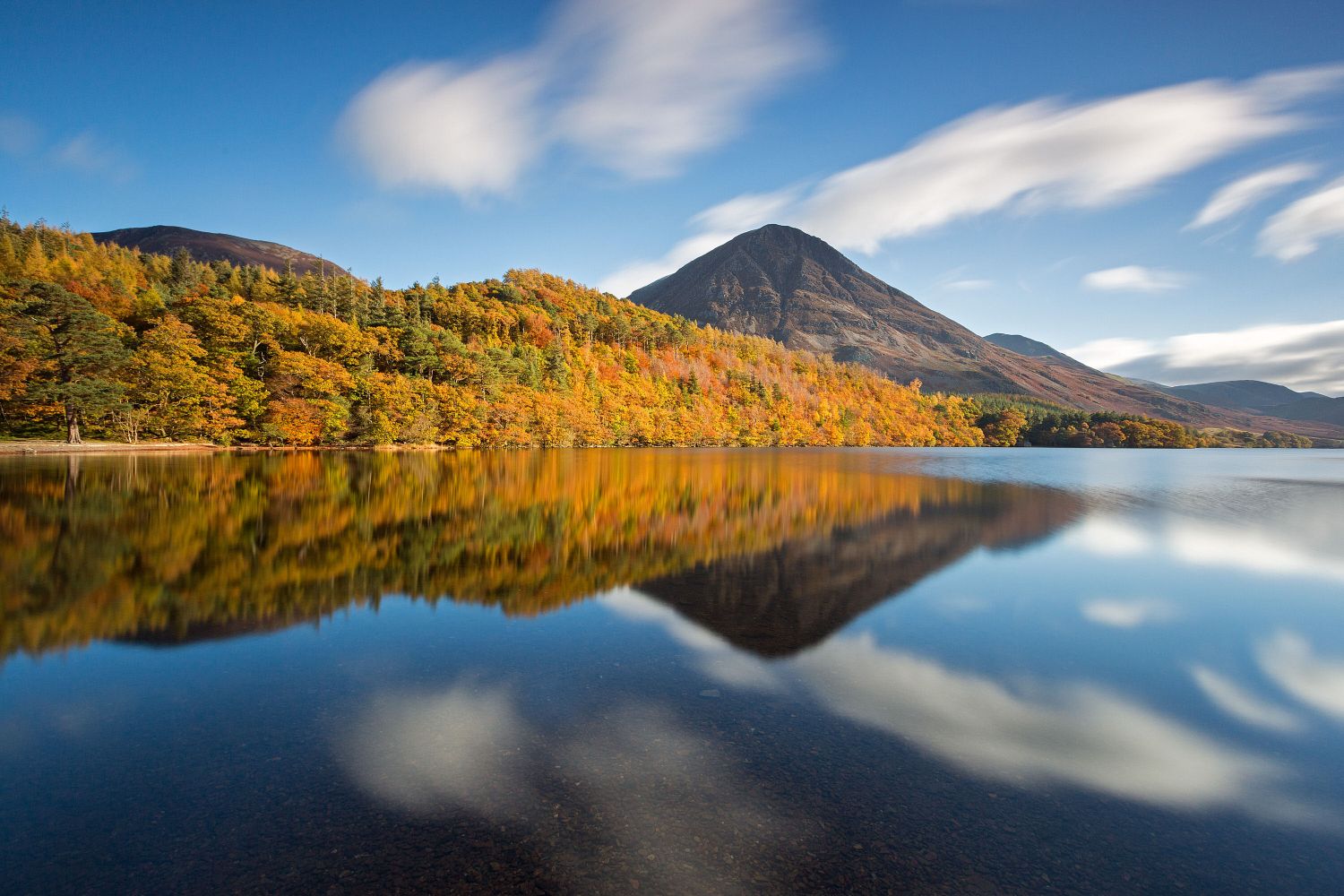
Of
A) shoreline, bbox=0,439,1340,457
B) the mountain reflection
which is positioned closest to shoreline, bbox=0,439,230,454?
shoreline, bbox=0,439,1340,457

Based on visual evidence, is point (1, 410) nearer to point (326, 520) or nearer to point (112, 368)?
point (112, 368)

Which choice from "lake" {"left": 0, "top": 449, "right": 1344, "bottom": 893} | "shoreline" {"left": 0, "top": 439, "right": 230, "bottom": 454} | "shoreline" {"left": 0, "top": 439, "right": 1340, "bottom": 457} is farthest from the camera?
"shoreline" {"left": 0, "top": 439, "right": 1340, "bottom": 457}

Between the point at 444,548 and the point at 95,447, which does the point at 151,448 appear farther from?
the point at 444,548

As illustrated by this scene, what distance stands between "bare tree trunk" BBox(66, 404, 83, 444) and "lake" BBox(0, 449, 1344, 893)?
46.2 meters

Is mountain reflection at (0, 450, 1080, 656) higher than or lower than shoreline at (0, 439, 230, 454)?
higher

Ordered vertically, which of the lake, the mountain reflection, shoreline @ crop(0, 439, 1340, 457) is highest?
the lake

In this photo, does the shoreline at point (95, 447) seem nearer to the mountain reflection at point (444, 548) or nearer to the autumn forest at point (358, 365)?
the autumn forest at point (358, 365)

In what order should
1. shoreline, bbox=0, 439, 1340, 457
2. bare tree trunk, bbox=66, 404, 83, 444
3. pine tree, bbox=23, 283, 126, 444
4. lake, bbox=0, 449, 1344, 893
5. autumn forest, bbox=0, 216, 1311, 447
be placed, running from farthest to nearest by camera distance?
autumn forest, bbox=0, 216, 1311, 447 → bare tree trunk, bbox=66, 404, 83, 444 → pine tree, bbox=23, 283, 126, 444 → shoreline, bbox=0, 439, 1340, 457 → lake, bbox=0, 449, 1344, 893

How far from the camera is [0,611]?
9.03 m

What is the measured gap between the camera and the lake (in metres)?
4.08

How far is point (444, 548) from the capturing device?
14602mm

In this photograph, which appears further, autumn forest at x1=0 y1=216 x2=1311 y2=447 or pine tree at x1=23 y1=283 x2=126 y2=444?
autumn forest at x1=0 y1=216 x2=1311 y2=447

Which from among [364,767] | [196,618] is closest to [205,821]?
[364,767]

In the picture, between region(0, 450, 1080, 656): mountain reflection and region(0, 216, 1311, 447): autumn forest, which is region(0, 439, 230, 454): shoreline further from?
region(0, 450, 1080, 656): mountain reflection
